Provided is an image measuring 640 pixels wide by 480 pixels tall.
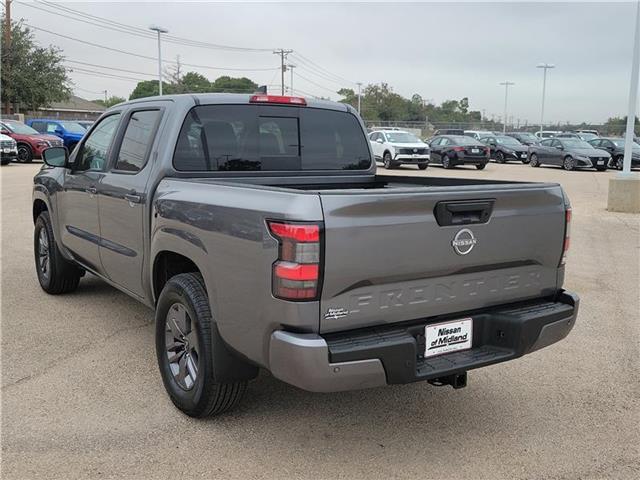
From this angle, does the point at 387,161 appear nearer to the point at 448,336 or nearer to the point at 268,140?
the point at 268,140

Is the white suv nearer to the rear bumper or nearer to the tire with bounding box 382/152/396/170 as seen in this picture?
the tire with bounding box 382/152/396/170

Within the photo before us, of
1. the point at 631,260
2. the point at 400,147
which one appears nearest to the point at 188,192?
the point at 631,260


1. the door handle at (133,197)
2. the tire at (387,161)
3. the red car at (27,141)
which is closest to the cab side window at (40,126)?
the red car at (27,141)

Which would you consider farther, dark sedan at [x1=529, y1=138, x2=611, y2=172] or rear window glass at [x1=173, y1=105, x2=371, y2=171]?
dark sedan at [x1=529, y1=138, x2=611, y2=172]

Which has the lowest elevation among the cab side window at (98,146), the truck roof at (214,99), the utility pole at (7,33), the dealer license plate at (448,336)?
the dealer license plate at (448,336)

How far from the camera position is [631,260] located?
864 cm

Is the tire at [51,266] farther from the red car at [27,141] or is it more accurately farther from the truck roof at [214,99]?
the red car at [27,141]

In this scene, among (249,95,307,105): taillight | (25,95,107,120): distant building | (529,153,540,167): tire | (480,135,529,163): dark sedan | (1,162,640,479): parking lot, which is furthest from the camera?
(25,95,107,120): distant building

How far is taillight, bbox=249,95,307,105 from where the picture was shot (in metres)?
4.51

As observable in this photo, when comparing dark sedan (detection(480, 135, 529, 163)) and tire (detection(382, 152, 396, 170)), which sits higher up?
dark sedan (detection(480, 135, 529, 163))

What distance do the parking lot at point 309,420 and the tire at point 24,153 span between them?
22.1 metres

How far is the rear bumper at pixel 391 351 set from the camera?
2.80 meters

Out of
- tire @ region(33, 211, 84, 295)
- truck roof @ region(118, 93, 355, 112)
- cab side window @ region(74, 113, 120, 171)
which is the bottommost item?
tire @ region(33, 211, 84, 295)

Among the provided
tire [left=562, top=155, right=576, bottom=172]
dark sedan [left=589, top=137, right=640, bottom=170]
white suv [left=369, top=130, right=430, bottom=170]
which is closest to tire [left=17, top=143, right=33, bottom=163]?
white suv [left=369, top=130, right=430, bottom=170]
